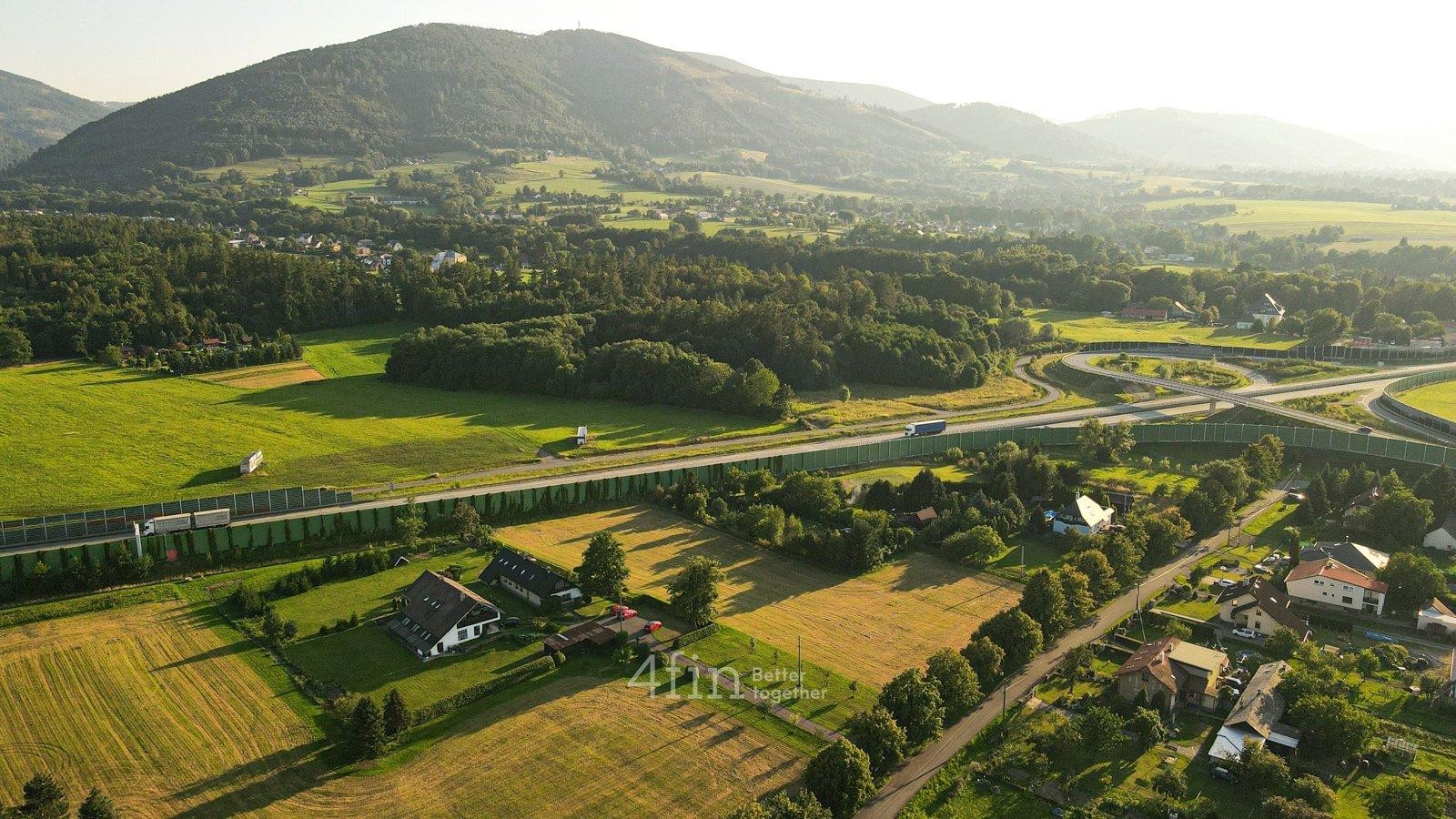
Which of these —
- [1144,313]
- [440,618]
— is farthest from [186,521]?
[1144,313]

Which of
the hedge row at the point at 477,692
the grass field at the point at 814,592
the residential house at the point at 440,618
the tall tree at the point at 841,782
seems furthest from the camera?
the grass field at the point at 814,592

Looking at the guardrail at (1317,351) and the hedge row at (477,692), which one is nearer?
the hedge row at (477,692)

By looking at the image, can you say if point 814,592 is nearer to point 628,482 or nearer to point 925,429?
point 628,482

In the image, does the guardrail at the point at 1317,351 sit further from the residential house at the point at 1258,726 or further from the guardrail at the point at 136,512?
the guardrail at the point at 136,512

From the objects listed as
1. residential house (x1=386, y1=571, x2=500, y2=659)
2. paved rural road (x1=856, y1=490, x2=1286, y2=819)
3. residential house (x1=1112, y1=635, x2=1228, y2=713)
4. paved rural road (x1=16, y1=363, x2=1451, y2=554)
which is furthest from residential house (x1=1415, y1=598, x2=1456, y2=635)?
residential house (x1=386, y1=571, x2=500, y2=659)

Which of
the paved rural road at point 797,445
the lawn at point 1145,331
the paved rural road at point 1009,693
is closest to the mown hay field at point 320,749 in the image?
the paved rural road at point 1009,693

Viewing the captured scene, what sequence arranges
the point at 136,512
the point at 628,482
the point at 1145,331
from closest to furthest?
the point at 136,512, the point at 628,482, the point at 1145,331
